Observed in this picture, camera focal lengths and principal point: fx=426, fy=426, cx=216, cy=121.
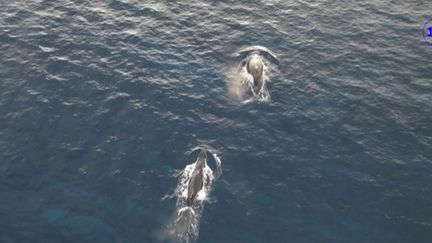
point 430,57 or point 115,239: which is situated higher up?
point 430,57

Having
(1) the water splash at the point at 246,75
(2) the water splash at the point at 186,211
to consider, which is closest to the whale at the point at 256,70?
(1) the water splash at the point at 246,75

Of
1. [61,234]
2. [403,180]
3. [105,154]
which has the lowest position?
[61,234]

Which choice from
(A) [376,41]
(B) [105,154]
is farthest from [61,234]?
(A) [376,41]

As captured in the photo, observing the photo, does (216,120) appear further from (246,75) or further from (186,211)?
(186,211)

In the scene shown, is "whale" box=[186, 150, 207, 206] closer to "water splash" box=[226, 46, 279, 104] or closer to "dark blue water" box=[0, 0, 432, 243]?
"dark blue water" box=[0, 0, 432, 243]

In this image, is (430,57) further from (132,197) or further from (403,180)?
(132,197)
